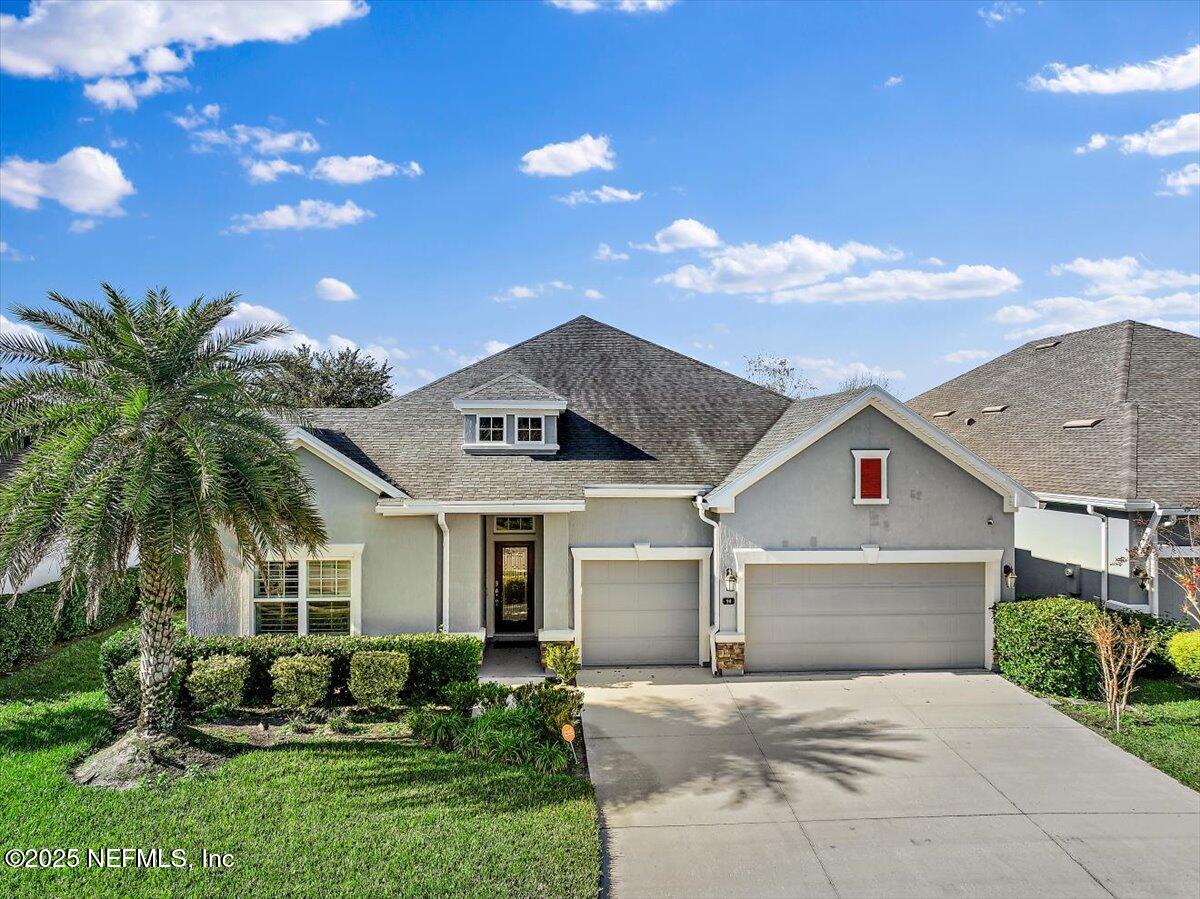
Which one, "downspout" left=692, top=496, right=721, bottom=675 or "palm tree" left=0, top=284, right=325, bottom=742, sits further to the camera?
"downspout" left=692, top=496, right=721, bottom=675

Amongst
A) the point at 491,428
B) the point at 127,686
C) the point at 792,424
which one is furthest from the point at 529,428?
the point at 127,686

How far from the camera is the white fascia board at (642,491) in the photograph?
46.5 feet

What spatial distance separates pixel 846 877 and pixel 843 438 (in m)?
8.42

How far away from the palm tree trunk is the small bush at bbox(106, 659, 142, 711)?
6.09 ft

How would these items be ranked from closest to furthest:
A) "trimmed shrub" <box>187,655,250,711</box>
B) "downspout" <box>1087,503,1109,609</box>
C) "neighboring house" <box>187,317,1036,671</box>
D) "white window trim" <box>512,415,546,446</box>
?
"trimmed shrub" <box>187,655,250,711</box> < "neighboring house" <box>187,317,1036,671</box> < "downspout" <box>1087,503,1109,609</box> < "white window trim" <box>512,415,546,446</box>

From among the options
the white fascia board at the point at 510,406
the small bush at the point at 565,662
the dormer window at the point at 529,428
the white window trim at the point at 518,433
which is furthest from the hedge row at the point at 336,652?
the white fascia board at the point at 510,406

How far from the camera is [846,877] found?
7.00 metres

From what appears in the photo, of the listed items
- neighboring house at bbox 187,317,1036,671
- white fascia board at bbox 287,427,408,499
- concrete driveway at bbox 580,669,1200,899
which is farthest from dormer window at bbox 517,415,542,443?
concrete driveway at bbox 580,669,1200,899

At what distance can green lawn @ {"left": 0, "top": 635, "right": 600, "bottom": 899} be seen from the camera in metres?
6.71

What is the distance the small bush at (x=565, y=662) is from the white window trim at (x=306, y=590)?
11.9 ft

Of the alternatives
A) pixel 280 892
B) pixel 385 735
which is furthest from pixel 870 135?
pixel 280 892

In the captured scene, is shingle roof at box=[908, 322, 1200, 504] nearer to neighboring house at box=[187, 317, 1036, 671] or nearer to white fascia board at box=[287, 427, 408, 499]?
neighboring house at box=[187, 317, 1036, 671]

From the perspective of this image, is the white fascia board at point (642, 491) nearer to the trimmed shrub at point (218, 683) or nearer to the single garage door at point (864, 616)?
the single garage door at point (864, 616)

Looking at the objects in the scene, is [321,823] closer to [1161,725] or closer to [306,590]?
[306,590]
